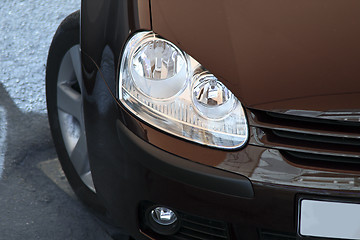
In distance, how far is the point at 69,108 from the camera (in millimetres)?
2461

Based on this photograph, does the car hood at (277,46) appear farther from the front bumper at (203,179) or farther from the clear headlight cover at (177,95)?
the front bumper at (203,179)

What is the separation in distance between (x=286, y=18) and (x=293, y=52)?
0.37ft

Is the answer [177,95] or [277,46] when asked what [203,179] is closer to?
[177,95]

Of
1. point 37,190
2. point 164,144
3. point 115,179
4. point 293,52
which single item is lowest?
point 37,190

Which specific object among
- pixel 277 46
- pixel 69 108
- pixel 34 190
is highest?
pixel 277 46

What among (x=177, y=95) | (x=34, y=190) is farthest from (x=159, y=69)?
(x=34, y=190)

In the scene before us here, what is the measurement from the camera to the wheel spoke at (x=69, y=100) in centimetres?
240

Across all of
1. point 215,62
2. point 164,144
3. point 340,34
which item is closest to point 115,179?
point 164,144

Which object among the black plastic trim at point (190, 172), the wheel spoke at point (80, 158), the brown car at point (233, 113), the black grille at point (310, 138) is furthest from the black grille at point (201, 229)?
the wheel spoke at point (80, 158)

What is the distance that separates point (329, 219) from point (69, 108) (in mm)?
1242

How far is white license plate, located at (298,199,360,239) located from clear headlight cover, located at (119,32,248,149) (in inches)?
9.7

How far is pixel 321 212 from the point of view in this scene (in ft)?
5.19

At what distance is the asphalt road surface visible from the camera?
7.84 feet

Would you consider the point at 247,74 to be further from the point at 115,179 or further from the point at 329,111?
the point at 115,179
